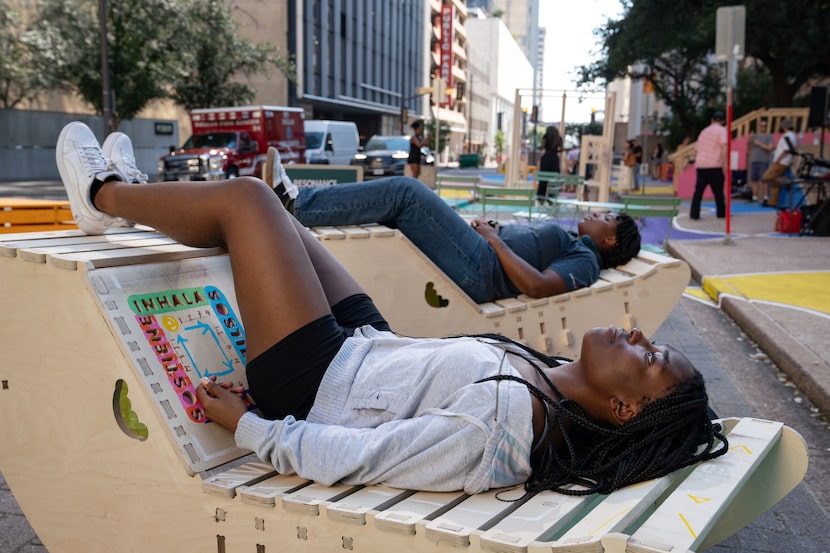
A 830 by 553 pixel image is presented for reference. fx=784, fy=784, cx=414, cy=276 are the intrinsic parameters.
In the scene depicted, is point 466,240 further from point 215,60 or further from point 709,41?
point 215,60

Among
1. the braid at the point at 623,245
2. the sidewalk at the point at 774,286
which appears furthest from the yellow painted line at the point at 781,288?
the braid at the point at 623,245

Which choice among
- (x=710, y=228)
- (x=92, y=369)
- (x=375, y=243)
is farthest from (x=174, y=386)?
(x=710, y=228)

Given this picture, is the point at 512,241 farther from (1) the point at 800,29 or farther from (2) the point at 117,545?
(1) the point at 800,29

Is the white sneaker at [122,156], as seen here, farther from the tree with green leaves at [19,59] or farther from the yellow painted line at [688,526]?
the tree with green leaves at [19,59]

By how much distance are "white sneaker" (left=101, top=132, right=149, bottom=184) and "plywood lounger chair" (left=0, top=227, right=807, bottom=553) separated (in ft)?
1.28

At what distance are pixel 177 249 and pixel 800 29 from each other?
22814 millimetres

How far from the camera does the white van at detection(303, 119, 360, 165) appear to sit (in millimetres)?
28375

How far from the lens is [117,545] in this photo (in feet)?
8.39

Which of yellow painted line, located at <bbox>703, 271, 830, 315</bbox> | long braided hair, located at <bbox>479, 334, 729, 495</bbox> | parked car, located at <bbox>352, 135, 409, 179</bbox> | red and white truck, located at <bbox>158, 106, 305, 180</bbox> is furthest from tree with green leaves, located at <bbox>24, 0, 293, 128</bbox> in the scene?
long braided hair, located at <bbox>479, 334, 729, 495</bbox>

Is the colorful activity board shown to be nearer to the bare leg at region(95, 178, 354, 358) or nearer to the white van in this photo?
the bare leg at region(95, 178, 354, 358)

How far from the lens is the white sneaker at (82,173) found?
3.11 metres

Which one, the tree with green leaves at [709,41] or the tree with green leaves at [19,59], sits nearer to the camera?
the tree with green leaves at [709,41]

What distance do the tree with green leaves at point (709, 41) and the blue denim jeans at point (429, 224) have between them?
18.3 meters

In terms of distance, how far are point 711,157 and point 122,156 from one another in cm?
1378
